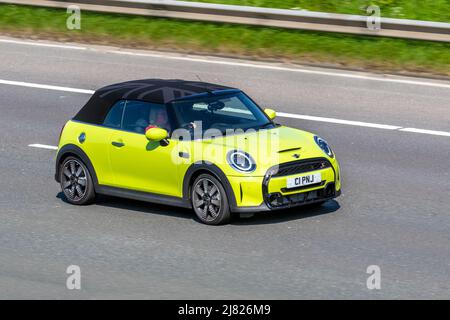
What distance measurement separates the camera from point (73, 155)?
13289 mm

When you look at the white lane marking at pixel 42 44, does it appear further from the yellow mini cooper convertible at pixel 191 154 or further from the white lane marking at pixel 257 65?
the yellow mini cooper convertible at pixel 191 154

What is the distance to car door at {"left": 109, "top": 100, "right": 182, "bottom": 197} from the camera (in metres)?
12.4

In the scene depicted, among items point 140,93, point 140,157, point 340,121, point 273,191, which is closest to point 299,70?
point 340,121

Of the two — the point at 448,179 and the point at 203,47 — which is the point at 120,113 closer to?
the point at 448,179

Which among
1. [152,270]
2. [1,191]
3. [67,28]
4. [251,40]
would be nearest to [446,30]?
[251,40]

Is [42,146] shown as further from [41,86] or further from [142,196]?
[142,196]

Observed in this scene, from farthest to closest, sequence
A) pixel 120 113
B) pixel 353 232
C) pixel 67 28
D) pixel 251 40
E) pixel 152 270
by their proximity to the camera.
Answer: pixel 67 28, pixel 251 40, pixel 120 113, pixel 353 232, pixel 152 270

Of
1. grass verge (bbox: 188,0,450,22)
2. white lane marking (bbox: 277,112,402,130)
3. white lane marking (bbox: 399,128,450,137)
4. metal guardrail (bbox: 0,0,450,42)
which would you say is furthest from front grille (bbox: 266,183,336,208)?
grass verge (bbox: 188,0,450,22)

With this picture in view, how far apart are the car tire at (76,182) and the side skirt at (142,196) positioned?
0.44 feet

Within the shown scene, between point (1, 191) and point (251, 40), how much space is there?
7678mm

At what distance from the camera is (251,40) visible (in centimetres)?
2036

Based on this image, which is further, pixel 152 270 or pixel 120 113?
pixel 120 113

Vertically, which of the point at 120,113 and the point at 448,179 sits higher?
the point at 120,113

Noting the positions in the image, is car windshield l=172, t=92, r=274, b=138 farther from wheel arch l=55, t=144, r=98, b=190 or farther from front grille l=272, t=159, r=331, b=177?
wheel arch l=55, t=144, r=98, b=190
